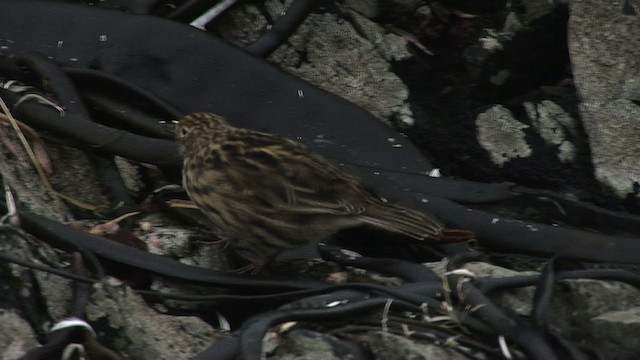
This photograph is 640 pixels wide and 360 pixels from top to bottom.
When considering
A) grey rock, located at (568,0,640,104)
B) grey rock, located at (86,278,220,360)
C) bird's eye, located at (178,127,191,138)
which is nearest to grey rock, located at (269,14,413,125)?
grey rock, located at (568,0,640,104)

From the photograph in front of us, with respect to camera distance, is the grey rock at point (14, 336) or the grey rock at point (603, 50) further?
the grey rock at point (603, 50)

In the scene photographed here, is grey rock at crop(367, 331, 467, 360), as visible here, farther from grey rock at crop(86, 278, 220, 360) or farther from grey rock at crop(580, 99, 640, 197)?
grey rock at crop(580, 99, 640, 197)

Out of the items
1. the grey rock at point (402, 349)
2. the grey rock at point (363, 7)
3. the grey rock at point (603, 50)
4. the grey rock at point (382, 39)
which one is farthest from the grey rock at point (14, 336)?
the grey rock at point (603, 50)

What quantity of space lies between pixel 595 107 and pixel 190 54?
1966 mm

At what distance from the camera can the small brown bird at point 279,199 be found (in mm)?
5156

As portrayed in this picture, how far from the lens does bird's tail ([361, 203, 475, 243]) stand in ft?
17.1

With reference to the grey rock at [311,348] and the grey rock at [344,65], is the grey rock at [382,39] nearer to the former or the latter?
the grey rock at [344,65]

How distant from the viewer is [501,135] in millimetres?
6258

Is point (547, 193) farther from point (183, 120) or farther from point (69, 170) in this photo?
point (69, 170)

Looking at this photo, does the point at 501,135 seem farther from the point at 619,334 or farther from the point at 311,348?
the point at 311,348

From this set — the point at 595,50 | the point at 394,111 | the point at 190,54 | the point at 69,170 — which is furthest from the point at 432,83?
the point at 69,170

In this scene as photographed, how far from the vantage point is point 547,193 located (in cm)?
582

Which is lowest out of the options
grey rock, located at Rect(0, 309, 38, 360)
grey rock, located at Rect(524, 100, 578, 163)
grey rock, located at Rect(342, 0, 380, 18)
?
grey rock, located at Rect(0, 309, 38, 360)

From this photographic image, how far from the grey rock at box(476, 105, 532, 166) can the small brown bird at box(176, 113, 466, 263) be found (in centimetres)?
98
